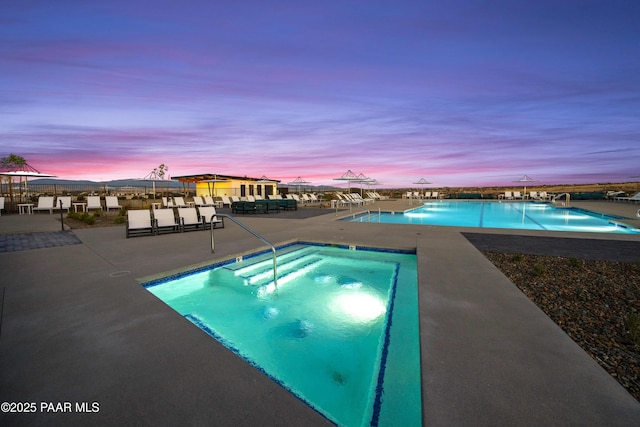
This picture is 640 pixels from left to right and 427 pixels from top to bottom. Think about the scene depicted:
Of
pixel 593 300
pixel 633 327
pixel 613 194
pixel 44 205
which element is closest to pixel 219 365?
pixel 633 327

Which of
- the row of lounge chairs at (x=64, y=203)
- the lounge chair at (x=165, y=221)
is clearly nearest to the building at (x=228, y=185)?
the row of lounge chairs at (x=64, y=203)

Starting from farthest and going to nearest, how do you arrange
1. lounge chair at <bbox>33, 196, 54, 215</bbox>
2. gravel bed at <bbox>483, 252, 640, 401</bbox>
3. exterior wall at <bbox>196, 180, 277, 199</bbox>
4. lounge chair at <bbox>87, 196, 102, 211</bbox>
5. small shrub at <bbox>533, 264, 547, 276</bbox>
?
1. exterior wall at <bbox>196, 180, 277, 199</bbox>
2. lounge chair at <bbox>87, 196, 102, 211</bbox>
3. lounge chair at <bbox>33, 196, 54, 215</bbox>
4. small shrub at <bbox>533, 264, 547, 276</bbox>
5. gravel bed at <bbox>483, 252, 640, 401</bbox>

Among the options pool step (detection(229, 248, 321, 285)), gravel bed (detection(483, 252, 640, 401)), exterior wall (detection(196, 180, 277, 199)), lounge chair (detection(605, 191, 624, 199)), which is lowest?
pool step (detection(229, 248, 321, 285))

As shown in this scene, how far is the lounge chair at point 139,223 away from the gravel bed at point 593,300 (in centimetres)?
775

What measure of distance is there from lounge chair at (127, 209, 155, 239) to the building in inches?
592

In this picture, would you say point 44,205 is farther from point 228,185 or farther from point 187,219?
point 228,185

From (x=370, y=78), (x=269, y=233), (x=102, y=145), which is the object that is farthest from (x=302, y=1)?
(x=102, y=145)

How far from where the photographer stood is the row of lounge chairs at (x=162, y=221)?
7.00 meters

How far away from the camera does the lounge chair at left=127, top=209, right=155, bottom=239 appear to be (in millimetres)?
6914

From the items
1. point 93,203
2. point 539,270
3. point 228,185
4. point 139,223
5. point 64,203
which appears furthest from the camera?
point 228,185

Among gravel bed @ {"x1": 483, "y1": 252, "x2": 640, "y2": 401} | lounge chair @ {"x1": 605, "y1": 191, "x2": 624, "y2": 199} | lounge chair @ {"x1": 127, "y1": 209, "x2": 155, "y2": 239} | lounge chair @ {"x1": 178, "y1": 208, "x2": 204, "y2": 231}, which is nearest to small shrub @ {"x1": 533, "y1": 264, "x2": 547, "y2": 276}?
gravel bed @ {"x1": 483, "y1": 252, "x2": 640, "y2": 401}

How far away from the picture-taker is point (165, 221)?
746 centimetres

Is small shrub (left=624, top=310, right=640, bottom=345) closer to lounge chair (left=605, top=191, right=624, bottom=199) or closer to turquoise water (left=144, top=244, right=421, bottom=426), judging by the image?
turquoise water (left=144, top=244, right=421, bottom=426)

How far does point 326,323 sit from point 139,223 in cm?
598
